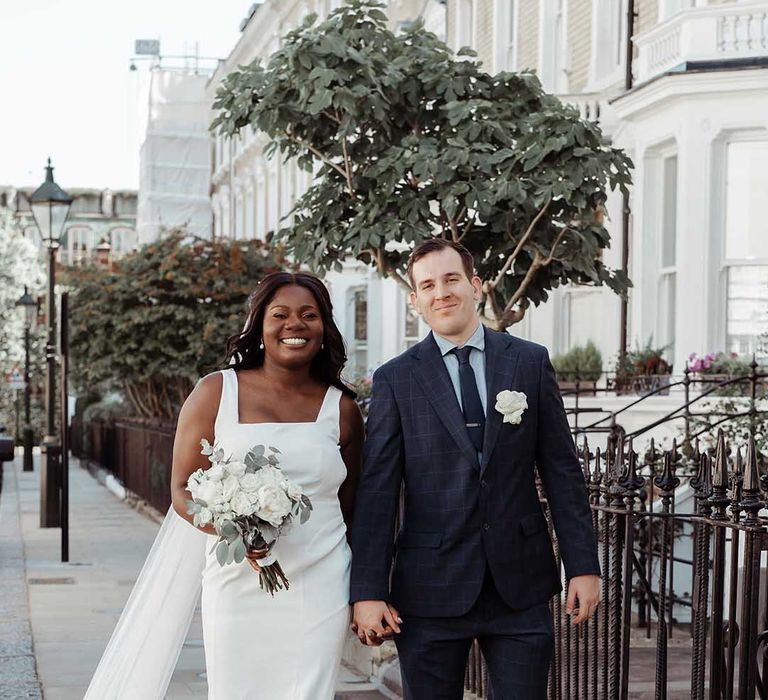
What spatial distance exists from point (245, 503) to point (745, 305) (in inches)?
440

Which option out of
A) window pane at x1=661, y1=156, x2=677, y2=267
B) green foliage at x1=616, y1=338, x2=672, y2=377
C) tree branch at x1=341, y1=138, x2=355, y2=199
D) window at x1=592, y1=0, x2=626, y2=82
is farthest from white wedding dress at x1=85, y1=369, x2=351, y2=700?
window at x1=592, y1=0, x2=626, y2=82

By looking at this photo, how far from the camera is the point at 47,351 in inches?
778

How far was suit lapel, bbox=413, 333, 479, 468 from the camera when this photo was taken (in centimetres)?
451

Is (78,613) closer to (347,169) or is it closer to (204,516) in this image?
(347,169)

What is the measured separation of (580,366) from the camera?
1772 centimetres

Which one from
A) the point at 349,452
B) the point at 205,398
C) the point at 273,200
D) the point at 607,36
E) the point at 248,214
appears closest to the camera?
the point at 205,398

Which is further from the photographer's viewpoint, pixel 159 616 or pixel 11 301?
pixel 11 301

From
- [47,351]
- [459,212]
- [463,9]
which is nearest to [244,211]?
[463,9]

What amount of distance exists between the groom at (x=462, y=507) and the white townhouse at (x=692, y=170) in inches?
366

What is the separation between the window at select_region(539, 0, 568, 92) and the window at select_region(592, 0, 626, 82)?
1679mm

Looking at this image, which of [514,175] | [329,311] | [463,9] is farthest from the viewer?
[463,9]

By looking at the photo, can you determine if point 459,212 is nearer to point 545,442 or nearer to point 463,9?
point 545,442

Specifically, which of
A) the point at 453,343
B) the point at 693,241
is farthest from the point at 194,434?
the point at 693,241

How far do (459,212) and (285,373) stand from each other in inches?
218
